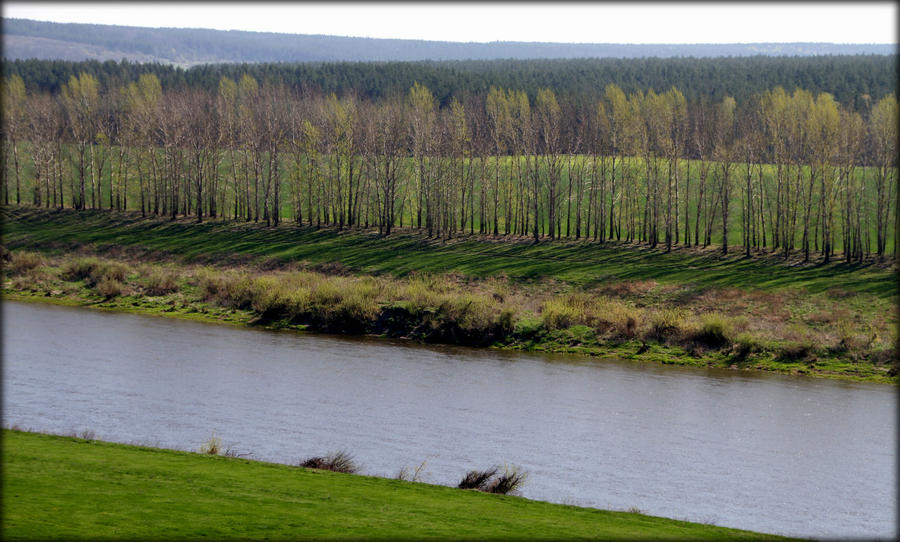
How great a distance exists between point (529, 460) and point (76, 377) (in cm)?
2171

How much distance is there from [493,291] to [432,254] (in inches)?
458

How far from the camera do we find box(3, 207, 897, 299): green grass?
223 ft

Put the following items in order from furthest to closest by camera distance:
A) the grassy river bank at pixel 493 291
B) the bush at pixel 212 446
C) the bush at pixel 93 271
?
the bush at pixel 93 271 < the grassy river bank at pixel 493 291 < the bush at pixel 212 446

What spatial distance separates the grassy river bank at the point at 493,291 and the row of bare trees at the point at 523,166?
577cm

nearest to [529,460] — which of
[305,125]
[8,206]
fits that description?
[305,125]

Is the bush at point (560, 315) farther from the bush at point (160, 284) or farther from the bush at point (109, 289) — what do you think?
the bush at point (109, 289)

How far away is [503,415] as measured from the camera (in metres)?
39.6

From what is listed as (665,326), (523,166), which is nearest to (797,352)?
(665,326)

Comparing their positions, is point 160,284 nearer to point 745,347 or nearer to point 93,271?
point 93,271

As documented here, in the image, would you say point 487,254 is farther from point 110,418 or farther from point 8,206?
point 8,206

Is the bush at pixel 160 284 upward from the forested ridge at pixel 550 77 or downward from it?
downward

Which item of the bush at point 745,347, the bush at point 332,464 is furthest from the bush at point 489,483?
the bush at point 745,347

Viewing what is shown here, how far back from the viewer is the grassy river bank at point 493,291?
181 feet

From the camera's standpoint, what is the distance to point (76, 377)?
41250mm
